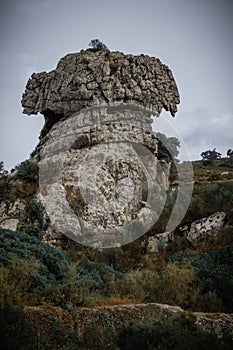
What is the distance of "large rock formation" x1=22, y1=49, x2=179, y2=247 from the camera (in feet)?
48.9

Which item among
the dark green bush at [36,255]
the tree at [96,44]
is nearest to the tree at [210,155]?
the tree at [96,44]

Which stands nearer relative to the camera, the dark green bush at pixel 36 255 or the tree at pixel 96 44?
the dark green bush at pixel 36 255

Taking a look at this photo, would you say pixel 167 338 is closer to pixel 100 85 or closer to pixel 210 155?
pixel 100 85

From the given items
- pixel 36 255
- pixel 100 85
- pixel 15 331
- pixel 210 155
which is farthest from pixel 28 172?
pixel 210 155

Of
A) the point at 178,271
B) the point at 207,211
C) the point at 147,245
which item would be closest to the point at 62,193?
the point at 147,245

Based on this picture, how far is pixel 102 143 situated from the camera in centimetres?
1628

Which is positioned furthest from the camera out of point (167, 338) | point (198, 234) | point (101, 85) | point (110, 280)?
point (101, 85)

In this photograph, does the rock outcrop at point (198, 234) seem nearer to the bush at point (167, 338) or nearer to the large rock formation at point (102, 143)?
the large rock formation at point (102, 143)

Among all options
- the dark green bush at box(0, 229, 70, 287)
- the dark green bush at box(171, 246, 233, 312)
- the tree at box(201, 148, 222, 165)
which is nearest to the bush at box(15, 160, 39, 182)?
the dark green bush at box(0, 229, 70, 287)

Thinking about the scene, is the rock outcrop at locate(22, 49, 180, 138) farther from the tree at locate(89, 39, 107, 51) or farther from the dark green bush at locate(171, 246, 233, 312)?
the dark green bush at locate(171, 246, 233, 312)

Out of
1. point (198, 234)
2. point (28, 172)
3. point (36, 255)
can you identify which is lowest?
point (36, 255)

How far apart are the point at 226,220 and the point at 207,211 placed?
111 cm

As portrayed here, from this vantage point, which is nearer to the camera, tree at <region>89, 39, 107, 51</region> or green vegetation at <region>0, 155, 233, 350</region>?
green vegetation at <region>0, 155, 233, 350</region>

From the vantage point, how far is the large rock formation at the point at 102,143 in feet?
48.9
